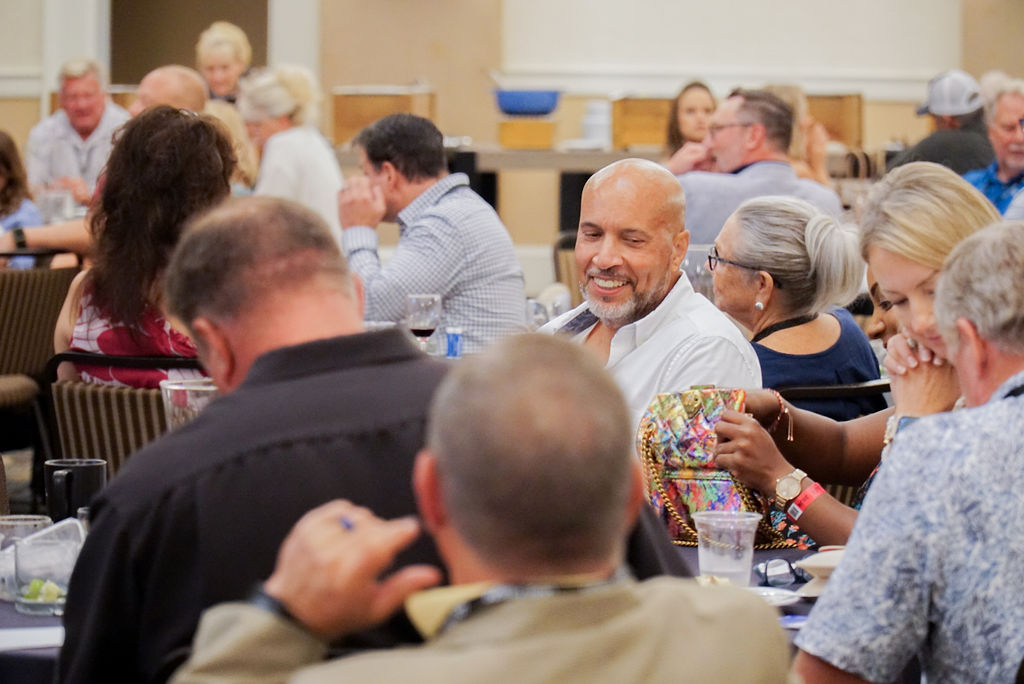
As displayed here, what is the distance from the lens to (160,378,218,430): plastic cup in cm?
207

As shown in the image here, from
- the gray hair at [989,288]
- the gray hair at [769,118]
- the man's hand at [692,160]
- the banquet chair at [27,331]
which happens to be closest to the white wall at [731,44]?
the man's hand at [692,160]

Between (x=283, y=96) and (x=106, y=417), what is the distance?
4017 mm

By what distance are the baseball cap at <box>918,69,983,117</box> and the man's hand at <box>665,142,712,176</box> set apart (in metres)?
1.43

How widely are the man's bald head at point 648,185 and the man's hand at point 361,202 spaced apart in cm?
168

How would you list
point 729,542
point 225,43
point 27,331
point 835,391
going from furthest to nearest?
point 225,43 → point 27,331 → point 835,391 → point 729,542

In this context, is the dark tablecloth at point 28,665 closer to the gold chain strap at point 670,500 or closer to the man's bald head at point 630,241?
the gold chain strap at point 670,500

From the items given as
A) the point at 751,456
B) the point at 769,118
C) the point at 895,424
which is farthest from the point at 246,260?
the point at 769,118

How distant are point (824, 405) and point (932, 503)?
1.54 m

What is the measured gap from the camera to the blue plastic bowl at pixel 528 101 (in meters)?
7.43

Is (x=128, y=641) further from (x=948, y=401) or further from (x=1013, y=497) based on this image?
(x=948, y=401)

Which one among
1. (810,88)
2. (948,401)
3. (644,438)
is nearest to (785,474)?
(644,438)

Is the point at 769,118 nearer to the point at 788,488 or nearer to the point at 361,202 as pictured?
the point at 361,202

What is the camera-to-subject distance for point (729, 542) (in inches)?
80.4

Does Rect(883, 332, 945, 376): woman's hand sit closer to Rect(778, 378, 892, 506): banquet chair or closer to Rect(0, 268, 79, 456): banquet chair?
Rect(778, 378, 892, 506): banquet chair
